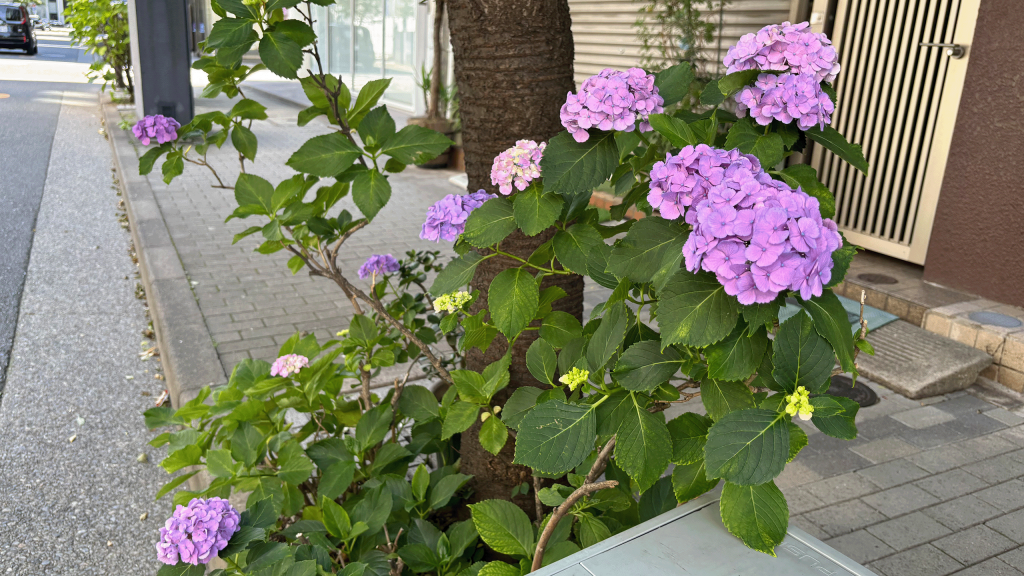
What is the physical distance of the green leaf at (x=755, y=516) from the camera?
3.97 feet

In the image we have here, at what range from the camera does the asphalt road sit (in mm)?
5365

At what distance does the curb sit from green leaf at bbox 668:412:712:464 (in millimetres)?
2622

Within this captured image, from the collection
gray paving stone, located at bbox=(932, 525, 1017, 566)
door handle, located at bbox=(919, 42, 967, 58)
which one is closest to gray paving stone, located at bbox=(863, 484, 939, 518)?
gray paving stone, located at bbox=(932, 525, 1017, 566)

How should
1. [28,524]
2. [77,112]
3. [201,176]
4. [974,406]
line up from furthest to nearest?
[77,112], [201,176], [974,406], [28,524]

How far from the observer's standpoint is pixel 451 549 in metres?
2.04

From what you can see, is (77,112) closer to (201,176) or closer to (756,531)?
(201,176)

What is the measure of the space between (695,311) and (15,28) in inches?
1203

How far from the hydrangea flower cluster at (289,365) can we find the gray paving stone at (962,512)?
229 cm

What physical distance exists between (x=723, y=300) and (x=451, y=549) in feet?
4.00

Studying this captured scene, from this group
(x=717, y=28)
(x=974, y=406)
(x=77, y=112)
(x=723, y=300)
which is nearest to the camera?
(x=723, y=300)

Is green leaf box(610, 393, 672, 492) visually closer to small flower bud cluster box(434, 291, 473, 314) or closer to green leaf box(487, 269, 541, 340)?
green leaf box(487, 269, 541, 340)

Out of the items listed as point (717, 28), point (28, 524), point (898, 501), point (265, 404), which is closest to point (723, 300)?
point (265, 404)

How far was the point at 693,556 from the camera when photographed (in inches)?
48.3

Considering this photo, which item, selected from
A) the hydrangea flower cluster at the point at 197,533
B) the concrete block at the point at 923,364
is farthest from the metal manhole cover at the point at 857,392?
the hydrangea flower cluster at the point at 197,533
